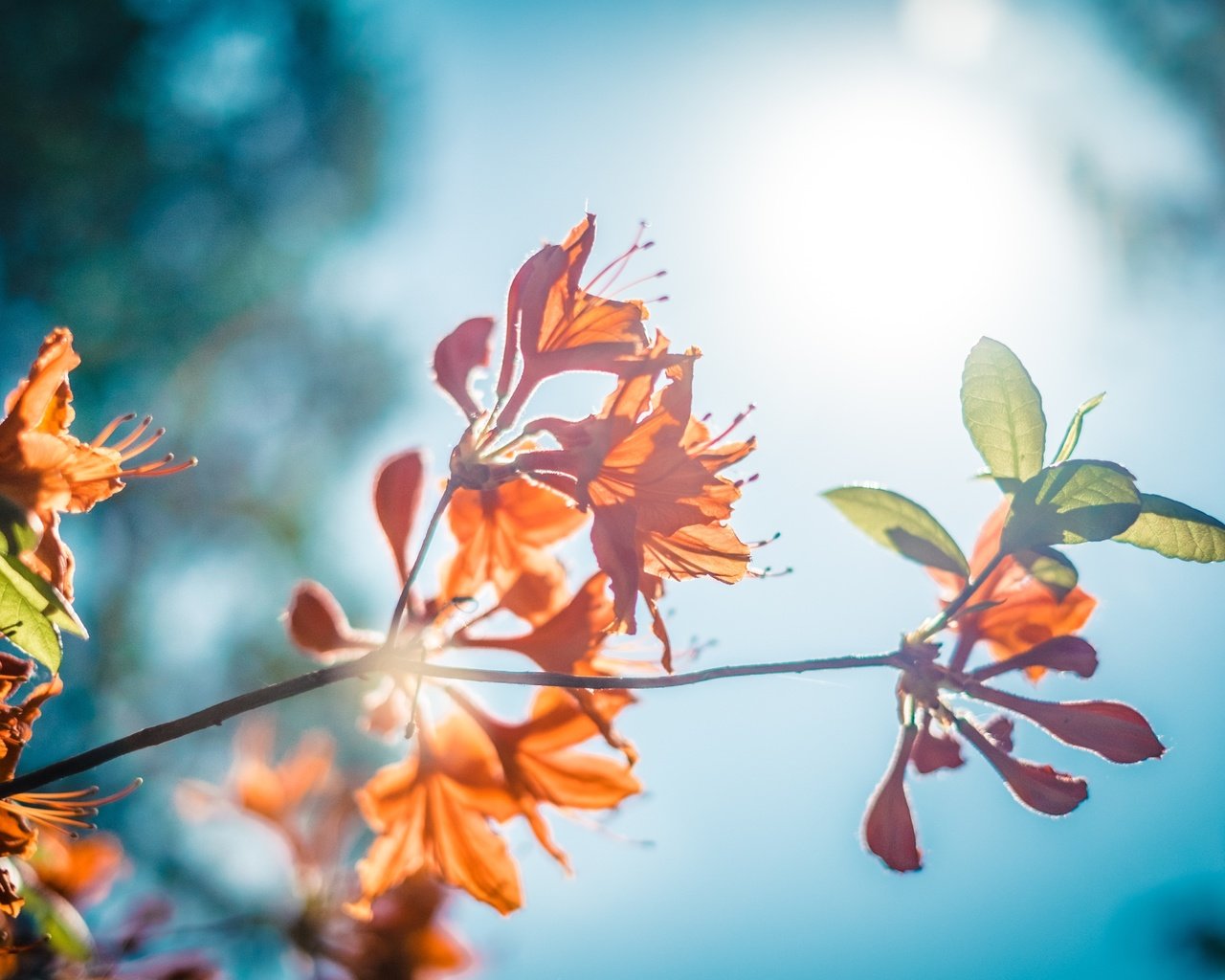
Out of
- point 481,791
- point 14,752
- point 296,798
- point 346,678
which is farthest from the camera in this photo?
point 296,798

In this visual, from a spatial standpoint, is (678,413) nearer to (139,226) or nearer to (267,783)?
(267,783)

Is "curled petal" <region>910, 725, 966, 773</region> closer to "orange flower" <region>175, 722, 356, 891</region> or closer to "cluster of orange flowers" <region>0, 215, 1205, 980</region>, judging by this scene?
"cluster of orange flowers" <region>0, 215, 1205, 980</region>

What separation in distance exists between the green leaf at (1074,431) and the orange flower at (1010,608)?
19 centimetres

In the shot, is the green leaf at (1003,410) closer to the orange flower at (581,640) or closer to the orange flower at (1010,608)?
the orange flower at (1010,608)

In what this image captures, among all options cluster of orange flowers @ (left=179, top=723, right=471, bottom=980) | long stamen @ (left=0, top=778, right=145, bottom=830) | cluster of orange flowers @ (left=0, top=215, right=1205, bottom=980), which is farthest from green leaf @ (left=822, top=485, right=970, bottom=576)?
cluster of orange flowers @ (left=179, top=723, right=471, bottom=980)

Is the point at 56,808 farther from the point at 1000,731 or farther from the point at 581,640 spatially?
the point at 1000,731

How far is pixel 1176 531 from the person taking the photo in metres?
1.44

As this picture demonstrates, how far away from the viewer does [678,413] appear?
60.6 inches

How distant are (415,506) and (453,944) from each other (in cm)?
184

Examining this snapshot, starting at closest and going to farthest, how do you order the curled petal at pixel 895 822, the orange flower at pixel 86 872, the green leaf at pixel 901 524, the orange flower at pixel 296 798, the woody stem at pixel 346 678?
the woody stem at pixel 346 678 → the green leaf at pixel 901 524 → the curled petal at pixel 895 822 → the orange flower at pixel 86 872 → the orange flower at pixel 296 798

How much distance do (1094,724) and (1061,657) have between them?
0.11 meters

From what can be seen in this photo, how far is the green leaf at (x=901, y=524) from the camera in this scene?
1591 mm

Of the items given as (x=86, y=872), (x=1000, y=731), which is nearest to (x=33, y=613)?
(x=1000, y=731)

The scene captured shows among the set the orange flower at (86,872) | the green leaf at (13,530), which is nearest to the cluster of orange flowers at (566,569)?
the green leaf at (13,530)
